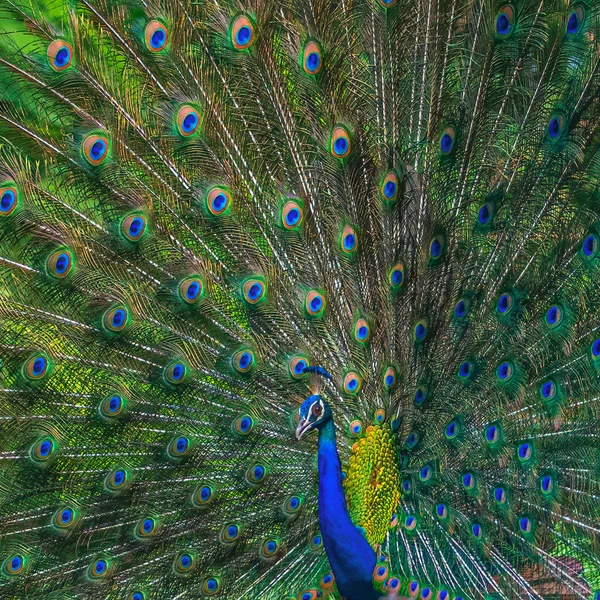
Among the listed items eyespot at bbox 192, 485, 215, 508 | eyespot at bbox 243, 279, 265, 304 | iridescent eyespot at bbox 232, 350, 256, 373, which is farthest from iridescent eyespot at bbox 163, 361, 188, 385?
eyespot at bbox 192, 485, 215, 508

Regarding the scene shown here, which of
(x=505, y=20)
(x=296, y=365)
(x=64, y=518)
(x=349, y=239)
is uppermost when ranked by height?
(x=505, y=20)

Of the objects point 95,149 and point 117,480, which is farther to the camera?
point 117,480

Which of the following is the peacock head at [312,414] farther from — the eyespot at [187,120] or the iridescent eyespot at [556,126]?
the iridescent eyespot at [556,126]

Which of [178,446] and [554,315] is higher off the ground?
[554,315]

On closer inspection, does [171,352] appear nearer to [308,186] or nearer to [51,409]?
[51,409]

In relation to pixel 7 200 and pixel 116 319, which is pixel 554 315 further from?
pixel 7 200

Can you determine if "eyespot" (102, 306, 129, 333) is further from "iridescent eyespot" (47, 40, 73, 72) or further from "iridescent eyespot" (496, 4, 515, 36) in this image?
"iridescent eyespot" (496, 4, 515, 36)

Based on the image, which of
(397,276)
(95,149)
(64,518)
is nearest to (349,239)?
(397,276)
